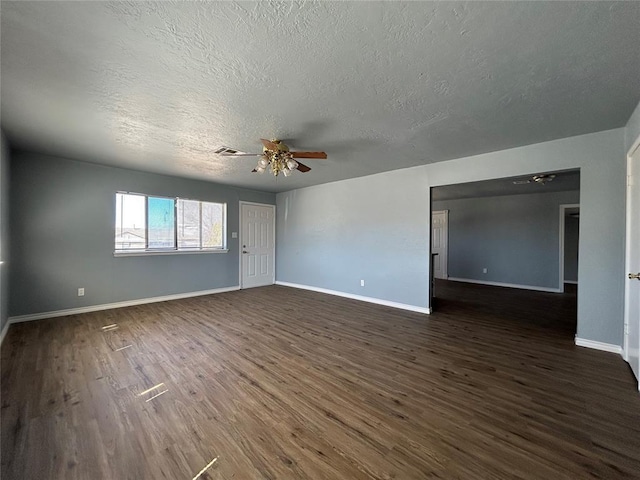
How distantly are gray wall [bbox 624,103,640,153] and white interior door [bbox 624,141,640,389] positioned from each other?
5.1 inches

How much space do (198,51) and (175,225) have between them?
4263 mm

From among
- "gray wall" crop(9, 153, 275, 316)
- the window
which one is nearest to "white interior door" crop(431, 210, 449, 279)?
the window

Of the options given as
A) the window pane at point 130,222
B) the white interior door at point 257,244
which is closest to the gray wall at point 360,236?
the white interior door at point 257,244

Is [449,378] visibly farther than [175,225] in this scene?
No

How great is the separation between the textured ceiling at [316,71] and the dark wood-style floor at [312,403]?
245 cm

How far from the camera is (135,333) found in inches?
129

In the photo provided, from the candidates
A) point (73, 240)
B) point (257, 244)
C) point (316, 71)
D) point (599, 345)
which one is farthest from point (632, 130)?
point (73, 240)

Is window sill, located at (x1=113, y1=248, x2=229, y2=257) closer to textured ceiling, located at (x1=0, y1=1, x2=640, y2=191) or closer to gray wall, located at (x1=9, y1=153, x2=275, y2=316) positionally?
gray wall, located at (x1=9, y1=153, x2=275, y2=316)

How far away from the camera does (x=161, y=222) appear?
16.4ft

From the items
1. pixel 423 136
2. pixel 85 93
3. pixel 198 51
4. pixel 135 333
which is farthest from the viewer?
pixel 135 333

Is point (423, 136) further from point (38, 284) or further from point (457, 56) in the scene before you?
point (38, 284)

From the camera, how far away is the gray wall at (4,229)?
9.80 feet

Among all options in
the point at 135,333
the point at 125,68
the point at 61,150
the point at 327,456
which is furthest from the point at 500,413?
the point at 61,150

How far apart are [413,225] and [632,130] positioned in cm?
253
